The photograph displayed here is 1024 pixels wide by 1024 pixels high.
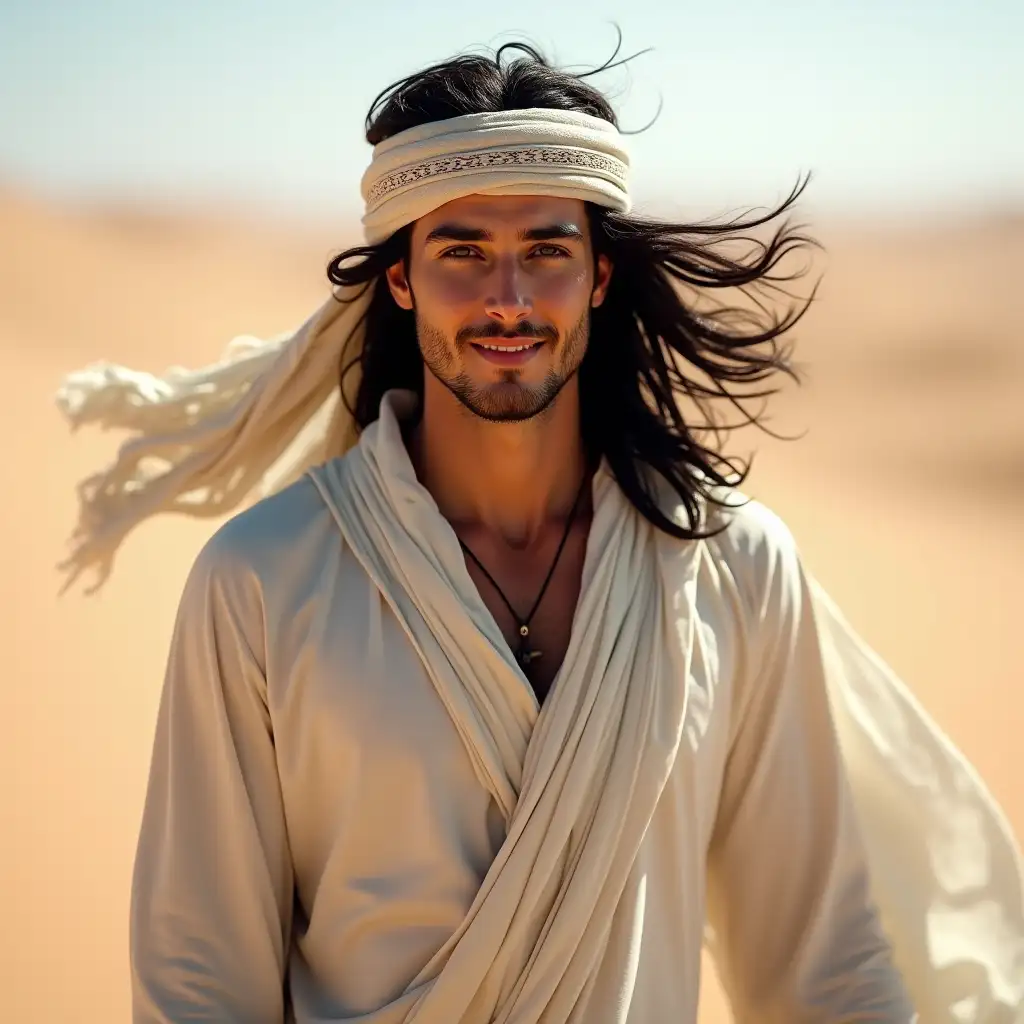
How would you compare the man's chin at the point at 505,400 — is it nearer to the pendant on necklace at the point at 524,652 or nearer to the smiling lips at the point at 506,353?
the smiling lips at the point at 506,353

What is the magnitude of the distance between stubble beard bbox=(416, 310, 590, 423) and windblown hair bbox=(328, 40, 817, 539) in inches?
10.1

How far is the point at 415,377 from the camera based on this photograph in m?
3.19

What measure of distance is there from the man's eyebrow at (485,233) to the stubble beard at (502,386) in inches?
6.3

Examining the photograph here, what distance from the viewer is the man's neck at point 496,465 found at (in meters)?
2.92

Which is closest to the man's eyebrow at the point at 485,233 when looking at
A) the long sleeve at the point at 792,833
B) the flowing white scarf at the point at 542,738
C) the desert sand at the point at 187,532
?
the flowing white scarf at the point at 542,738

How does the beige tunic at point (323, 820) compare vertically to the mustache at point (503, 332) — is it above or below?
below

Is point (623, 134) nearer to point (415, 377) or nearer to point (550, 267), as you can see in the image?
point (550, 267)

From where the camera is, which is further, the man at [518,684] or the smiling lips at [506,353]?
the smiling lips at [506,353]

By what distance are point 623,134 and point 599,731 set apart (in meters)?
1.17

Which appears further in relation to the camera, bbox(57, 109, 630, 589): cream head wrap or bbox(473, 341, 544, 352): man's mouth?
bbox(57, 109, 630, 589): cream head wrap

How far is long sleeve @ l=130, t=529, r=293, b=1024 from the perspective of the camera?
259 centimetres

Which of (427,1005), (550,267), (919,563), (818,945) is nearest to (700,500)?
(550,267)

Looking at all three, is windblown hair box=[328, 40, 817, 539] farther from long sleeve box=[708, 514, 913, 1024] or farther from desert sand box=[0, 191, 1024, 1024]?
desert sand box=[0, 191, 1024, 1024]

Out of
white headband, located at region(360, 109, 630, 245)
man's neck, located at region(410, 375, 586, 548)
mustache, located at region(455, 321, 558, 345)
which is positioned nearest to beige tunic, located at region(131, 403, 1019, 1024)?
man's neck, located at region(410, 375, 586, 548)
